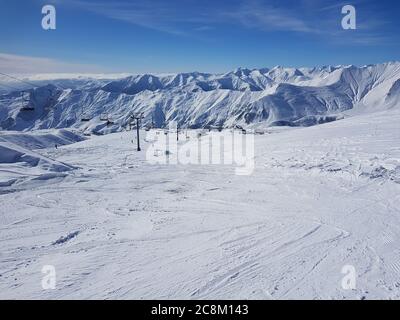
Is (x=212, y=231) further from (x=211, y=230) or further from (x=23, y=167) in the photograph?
(x=23, y=167)

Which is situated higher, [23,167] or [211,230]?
[23,167]

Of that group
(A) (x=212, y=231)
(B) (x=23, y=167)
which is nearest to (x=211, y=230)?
(A) (x=212, y=231)

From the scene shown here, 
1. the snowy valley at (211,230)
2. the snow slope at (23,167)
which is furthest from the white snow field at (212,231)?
the snow slope at (23,167)

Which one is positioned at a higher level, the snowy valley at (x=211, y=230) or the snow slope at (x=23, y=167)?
the snow slope at (x=23, y=167)

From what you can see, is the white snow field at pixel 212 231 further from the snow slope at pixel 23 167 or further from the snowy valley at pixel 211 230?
the snow slope at pixel 23 167

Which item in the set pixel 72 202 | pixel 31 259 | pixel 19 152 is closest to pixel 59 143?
pixel 19 152

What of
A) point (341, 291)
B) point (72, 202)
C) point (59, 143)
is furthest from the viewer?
point (59, 143)
